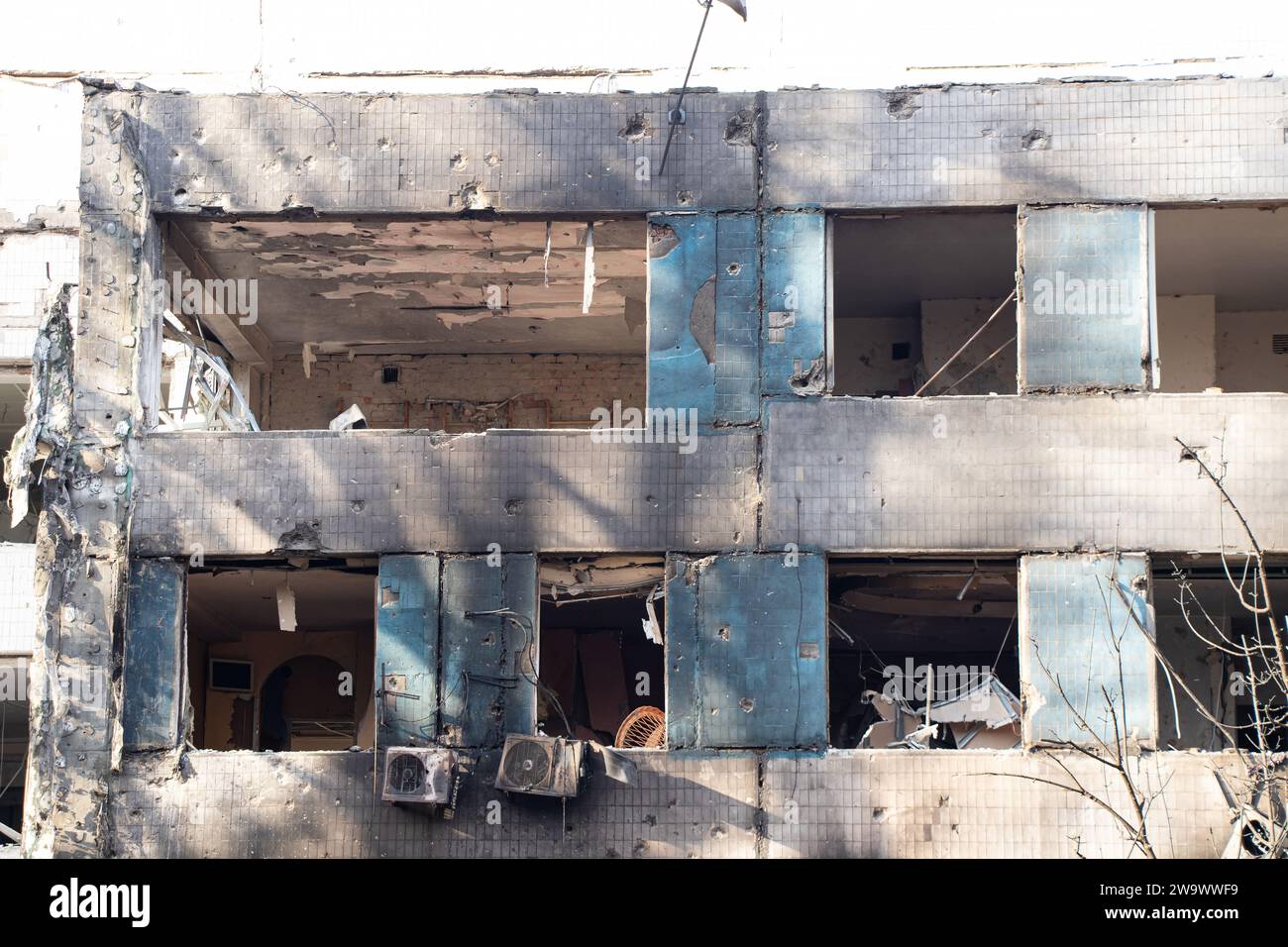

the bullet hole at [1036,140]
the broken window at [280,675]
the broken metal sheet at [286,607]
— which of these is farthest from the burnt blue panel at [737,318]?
the broken window at [280,675]

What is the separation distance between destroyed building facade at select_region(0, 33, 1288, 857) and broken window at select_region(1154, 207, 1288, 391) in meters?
0.13

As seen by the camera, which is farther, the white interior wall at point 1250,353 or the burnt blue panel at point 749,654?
the white interior wall at point 1250,353

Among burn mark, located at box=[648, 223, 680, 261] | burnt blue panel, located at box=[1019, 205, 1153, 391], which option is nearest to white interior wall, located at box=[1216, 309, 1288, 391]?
burnt blue panel, located at box=[1019, 205, 1153, 391]

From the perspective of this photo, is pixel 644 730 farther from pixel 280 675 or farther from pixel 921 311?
pixel 280 675

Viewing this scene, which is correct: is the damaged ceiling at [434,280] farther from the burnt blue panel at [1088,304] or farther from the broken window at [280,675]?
the burnt blue panel at [1088,304]

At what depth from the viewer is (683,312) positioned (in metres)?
13.8

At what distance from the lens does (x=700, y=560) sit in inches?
529

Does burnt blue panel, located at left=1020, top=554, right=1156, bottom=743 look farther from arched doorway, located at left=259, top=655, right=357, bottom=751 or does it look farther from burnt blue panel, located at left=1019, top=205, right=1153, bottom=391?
arched doorway, located at left=259, top=655, right=357, bottom=751

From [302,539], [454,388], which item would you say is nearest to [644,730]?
[302,539]

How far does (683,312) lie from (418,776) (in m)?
4.27

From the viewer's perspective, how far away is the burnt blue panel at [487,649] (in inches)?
523

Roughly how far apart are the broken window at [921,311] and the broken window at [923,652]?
6.45ft

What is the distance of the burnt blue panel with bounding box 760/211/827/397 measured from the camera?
13656 millimetres

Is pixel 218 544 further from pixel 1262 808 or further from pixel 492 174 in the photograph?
pixel 1262 808
